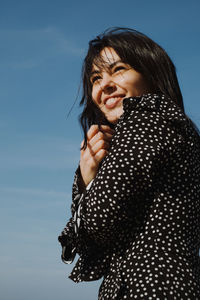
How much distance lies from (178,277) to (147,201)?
1.62ft

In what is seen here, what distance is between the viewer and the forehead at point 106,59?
3.71 metres

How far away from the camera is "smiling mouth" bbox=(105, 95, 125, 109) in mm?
3566

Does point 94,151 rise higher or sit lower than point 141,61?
lower

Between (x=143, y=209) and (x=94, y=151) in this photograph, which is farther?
(x=94, y=151)

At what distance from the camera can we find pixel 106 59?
3.79 meters

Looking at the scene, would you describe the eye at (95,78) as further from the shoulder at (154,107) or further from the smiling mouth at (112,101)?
the shoulder at (154,107)

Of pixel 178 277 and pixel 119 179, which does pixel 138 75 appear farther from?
pixel 178 277

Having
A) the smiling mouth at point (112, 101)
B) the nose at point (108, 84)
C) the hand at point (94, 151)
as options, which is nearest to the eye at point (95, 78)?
the nose at point (108, 84)

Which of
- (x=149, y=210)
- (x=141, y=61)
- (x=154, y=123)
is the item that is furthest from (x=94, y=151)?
(x=141, y=61)

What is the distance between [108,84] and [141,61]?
33 cm

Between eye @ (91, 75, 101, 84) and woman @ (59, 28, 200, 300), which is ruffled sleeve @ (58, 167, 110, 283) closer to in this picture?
woman @ (59, 28, 200, 300)

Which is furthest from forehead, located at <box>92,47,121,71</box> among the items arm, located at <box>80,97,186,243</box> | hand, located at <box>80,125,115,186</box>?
arm, located at <box>80,97,186,243</box>

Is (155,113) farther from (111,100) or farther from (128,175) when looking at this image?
(111,100)

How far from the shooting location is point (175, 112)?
115 inches
